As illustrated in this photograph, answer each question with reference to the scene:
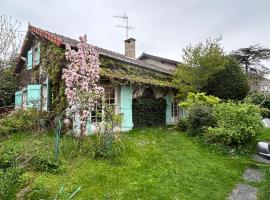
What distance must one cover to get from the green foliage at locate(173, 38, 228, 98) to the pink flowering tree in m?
8.25

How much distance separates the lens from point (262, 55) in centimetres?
3428

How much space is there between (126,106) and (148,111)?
187 centimetres

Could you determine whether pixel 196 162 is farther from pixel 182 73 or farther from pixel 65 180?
pixel 182 73

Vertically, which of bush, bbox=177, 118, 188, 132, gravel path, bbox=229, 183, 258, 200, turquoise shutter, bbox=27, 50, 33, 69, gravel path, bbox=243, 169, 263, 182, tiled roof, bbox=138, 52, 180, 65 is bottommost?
gravel path, bbox=229, 183, 258, 200

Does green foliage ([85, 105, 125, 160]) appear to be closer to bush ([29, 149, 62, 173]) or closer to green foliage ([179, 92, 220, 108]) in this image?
bush ([29, 149, 62, 173])

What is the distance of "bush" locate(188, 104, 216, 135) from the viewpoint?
12.6 m

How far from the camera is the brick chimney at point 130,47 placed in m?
20.1

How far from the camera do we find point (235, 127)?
36.9 feet

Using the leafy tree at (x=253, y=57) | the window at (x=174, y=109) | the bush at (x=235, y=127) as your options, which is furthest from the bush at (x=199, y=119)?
the leafy tree at (x=253, y=57)

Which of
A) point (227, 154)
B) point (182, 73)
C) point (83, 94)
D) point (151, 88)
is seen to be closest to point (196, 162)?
point (227, 154)

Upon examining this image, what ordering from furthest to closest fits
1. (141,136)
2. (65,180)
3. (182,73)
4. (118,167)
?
(182,73)
(141,136)
(118,167)
(65,180)

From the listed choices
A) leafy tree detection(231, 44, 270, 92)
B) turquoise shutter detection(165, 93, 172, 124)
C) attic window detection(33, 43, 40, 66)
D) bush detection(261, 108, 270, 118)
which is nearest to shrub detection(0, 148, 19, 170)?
attic window detection(33, 43, 40, 66)

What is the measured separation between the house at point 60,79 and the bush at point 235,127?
12.2 ft

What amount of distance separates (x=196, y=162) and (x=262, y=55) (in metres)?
29.4
